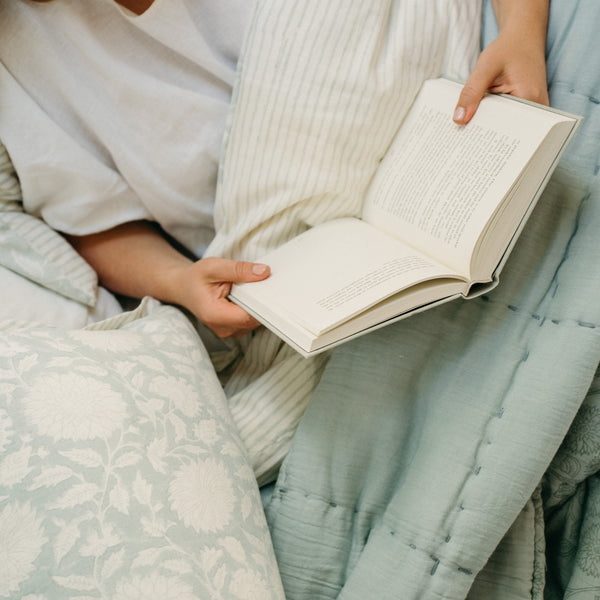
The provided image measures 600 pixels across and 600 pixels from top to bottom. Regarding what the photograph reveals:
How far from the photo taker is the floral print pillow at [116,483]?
0.47 meters

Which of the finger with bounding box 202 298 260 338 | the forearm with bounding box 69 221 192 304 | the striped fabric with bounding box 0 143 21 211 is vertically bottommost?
the forearm with bounding box 69 221 192 304

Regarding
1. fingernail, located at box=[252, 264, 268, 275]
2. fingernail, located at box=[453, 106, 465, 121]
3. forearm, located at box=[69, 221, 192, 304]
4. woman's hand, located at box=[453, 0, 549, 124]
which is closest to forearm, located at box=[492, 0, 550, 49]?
woman's hand, located at box=[453, 0, 549, 124]

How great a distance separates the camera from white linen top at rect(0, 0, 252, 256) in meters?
0.77

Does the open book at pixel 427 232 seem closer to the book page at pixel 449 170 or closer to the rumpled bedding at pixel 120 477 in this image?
the book page at pixel 449 170

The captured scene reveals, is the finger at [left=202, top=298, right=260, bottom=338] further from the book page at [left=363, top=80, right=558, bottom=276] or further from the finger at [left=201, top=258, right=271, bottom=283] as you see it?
the book page at [left=363, top=80, right=558, bottom=276]

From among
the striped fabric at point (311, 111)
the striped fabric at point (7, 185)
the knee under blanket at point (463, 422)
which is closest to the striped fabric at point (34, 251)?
the striped fabric at point (7, 185)

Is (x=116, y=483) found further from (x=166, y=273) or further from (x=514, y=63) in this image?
(x=514, y=63)

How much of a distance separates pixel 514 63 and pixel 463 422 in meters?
0.40

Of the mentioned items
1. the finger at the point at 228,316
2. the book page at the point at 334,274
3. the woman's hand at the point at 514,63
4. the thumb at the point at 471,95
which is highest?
the woman's hand at the point at 514,63

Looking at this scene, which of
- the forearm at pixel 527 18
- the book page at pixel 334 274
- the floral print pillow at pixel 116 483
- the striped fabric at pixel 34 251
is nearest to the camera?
the floral print pillow at pixel 116 483

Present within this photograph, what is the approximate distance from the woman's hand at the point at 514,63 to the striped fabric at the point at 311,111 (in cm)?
6

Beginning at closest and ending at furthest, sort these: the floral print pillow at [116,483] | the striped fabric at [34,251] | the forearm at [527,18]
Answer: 1. the floral print pillow at [116,483]
2. the forearm at [527,18]
3. the striped fabric at [34,251]

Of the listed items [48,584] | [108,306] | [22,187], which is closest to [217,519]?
[48,584]

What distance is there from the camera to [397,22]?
71 cm
